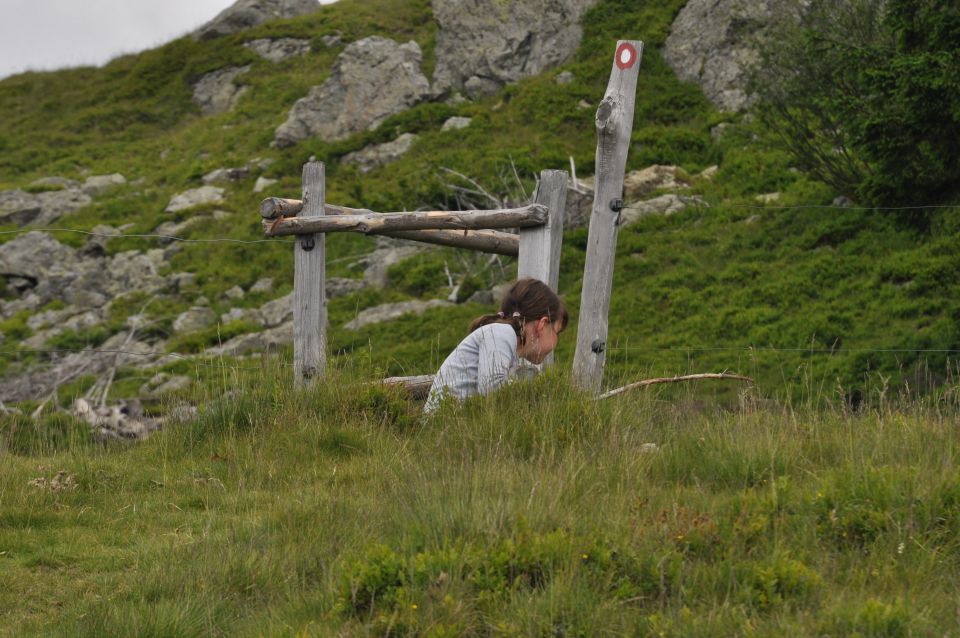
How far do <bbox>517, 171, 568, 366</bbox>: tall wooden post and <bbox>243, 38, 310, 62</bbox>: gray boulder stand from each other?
98.6 feet

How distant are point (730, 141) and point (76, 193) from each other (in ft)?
62.8

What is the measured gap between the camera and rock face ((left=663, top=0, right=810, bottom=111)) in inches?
933

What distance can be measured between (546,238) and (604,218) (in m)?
0.49

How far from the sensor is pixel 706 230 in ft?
61.1

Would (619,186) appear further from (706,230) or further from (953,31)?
(706,230)

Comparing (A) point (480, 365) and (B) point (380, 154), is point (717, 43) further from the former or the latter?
(A) point (480, 365)

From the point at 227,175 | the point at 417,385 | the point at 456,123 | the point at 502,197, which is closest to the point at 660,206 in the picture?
the point at 502,197

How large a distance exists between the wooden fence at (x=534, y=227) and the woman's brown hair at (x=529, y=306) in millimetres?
820

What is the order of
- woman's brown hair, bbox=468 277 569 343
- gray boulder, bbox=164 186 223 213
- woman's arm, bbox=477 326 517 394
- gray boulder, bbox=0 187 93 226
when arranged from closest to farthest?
woman's arm, bbox=477 326 517 394 < woman's brown hair, bbox=468 277 569 343 < gray boulder, bbox=164 186 223 213 < gray boulder, bbox=0 187 93 226

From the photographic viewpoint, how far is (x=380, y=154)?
26.8 m

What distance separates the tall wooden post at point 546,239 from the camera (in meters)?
7.97

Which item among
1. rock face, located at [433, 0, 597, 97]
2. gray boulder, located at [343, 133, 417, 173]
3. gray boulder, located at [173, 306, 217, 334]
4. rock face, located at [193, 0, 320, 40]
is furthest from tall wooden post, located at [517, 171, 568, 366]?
rock face, located at [193, 0, 320, 40]

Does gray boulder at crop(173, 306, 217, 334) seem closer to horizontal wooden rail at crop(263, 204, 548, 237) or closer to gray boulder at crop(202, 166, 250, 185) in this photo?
gray boulder at crop(202, 166, 250, 185)

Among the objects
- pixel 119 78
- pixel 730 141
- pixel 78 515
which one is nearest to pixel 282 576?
pixel 78 515
